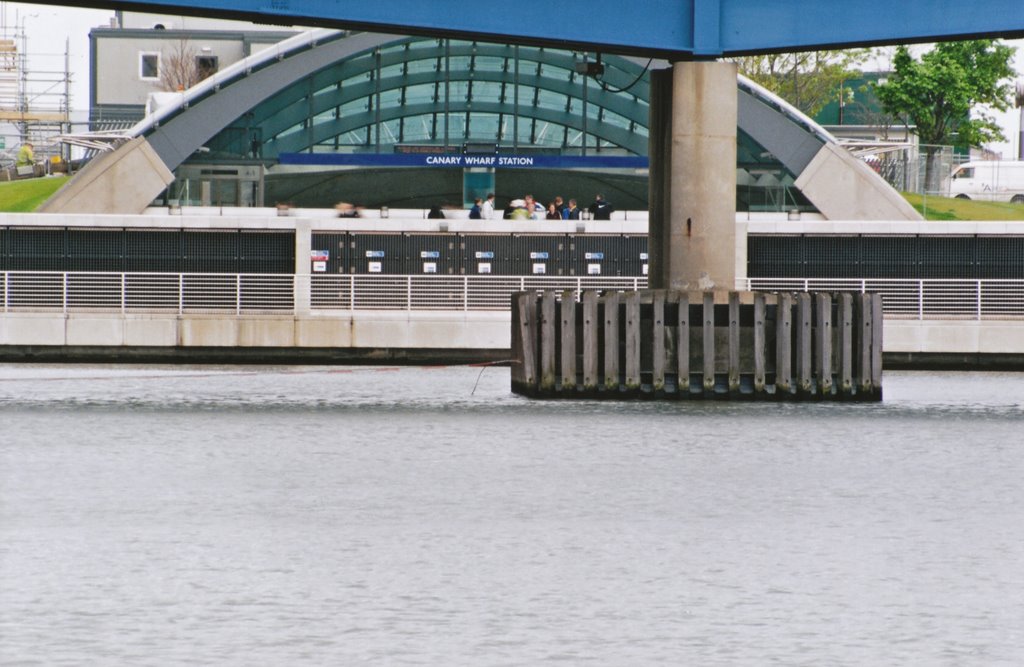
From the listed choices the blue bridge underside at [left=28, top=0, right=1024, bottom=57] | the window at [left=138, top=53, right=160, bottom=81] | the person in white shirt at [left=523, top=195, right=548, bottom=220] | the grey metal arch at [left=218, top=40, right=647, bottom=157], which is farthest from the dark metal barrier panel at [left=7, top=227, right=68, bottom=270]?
the window at [left=138, top=53, right=160, bottom=81]

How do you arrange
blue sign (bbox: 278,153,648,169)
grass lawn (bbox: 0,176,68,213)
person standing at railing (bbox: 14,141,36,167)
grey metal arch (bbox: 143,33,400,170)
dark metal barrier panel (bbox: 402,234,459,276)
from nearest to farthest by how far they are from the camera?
1. dark metal barrier panel (bbox: 402,234,459,276)
2. grass lawn (bbox: 0,176,68,213)
3. grey metal arch (bbox: 143,33,400,170)
4. blue sign (bbox: 278,153,648,169)
5. person standing at railing (bbox: 14,141,36,167)

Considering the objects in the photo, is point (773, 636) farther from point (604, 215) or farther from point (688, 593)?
point (604, 215)

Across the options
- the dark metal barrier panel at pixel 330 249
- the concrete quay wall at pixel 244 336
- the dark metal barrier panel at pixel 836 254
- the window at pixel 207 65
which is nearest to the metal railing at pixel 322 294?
the concrete quay wall at pixel 244 336

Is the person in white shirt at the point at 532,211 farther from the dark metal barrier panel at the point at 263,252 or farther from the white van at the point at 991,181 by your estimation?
the white van at the point at 991,181

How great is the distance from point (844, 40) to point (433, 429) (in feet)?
29.2

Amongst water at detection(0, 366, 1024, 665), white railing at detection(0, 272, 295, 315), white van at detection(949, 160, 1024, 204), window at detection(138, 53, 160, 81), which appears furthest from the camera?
window at detection(138, 53, 160, 81)

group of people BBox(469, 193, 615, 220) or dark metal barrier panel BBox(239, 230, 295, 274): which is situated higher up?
group of people BBox(469, 193, 615, 220)

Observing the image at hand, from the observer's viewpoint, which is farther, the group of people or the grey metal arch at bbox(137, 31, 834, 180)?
the grey metal arch at bbox(137, 31, 834, 180)

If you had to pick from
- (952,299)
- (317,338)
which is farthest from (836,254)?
(317,338)

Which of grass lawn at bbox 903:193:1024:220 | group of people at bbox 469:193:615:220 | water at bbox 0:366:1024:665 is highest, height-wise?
grass lawn at bbox 903:193:1024:220

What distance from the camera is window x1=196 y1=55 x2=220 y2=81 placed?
3654 inches

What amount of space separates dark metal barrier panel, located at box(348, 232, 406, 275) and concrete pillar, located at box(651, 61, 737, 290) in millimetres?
16713

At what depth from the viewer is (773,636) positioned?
30.6ft

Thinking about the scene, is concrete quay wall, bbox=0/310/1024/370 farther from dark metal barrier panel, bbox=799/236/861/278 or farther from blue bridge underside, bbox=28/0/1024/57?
blue bridge underside, bbox=28/0/1024/57
